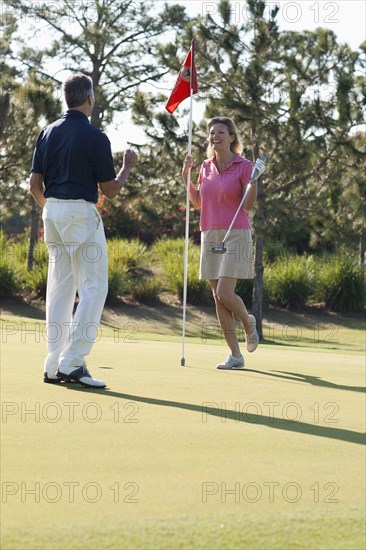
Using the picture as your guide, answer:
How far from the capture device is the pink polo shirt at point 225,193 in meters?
7.73

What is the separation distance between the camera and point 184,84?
9367 mm

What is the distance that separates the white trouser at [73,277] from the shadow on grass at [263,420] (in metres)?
0.64

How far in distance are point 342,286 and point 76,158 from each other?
16.8 metres

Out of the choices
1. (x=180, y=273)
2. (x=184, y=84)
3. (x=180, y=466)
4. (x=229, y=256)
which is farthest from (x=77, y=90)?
(x=180, y=273)

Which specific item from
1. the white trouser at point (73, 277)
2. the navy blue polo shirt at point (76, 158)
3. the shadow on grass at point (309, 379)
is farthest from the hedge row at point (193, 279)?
the navy blue polo shirt at point (76, 158)

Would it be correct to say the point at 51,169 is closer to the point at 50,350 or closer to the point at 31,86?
the point at 50,350

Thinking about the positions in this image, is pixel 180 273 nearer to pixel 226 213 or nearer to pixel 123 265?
pixel 123 265

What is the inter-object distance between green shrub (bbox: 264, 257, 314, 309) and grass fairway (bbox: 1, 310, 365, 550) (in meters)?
15.9

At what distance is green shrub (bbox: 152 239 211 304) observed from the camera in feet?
70.8

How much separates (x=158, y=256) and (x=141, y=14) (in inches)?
574

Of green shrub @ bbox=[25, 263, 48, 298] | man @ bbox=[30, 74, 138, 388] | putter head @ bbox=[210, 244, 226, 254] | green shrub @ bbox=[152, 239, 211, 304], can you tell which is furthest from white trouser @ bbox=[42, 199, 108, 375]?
green shrub @ bbox=[152, 239, 211, 304]

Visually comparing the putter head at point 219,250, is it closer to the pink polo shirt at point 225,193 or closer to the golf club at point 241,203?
the golf club at point 241,203

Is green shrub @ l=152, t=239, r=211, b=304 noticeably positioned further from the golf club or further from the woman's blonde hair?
the golf club

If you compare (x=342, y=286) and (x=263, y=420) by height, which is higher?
(x=263, y=420)
